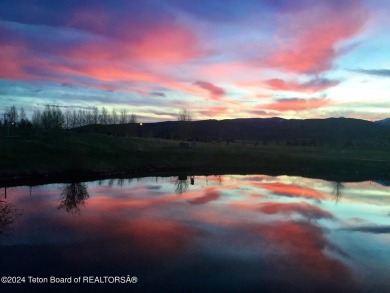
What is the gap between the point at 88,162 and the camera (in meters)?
63.3

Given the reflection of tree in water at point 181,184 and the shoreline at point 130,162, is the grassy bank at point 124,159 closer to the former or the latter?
the shoreline at point 130,162

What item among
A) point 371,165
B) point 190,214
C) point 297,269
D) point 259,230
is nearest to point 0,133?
point 190,214

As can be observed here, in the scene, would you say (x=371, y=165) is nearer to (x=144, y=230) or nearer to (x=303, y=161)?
(x=303, y=161)

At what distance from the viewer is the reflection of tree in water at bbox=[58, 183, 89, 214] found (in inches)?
1333

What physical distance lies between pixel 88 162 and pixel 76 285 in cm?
4881

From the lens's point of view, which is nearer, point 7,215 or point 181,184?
point 7,215

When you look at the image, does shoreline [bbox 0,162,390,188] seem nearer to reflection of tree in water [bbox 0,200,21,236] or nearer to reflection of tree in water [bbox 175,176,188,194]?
reflection of tree in water [bbox 175,176,188,194]

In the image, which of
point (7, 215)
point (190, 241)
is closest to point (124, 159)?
point (7, 215)

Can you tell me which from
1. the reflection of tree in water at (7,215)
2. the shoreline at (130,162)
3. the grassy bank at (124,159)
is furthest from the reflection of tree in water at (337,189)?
the reflection of tree in water at (7,215)

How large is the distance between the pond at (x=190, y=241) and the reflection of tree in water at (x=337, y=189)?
747 mm

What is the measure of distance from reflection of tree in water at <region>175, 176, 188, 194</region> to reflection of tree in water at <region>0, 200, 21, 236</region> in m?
20.1

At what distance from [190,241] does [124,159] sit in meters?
49.5

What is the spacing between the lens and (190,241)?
78.5ft

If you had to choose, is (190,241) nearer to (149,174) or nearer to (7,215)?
(7,215)
